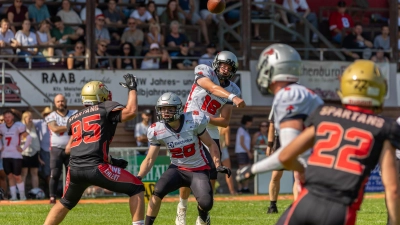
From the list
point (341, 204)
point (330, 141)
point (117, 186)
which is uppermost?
point (330, 141)

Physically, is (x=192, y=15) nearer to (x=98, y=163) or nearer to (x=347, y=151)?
(x=98, y=163)

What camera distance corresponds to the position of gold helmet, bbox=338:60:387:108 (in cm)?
524

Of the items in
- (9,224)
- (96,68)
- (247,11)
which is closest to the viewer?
(9,224)

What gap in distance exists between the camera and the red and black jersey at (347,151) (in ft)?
16.8

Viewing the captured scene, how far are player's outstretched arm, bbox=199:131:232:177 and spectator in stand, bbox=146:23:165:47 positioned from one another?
31.3ft

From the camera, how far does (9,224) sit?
35.2 feet

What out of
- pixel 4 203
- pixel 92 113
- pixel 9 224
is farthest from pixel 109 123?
pixel 4 203

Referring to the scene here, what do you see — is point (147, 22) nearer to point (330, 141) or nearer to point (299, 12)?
point (299, 12)

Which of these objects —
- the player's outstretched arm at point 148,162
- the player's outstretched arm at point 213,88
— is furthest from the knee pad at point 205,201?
the player's outstretched arm at point 213,88

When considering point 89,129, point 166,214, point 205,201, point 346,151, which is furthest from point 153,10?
point 346,151

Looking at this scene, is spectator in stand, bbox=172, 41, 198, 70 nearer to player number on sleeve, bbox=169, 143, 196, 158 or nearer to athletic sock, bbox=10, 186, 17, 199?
athletic sock, bbox=10, 186, 17, 199

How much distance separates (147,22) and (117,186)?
1147 centimetres

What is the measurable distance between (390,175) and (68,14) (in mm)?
14245

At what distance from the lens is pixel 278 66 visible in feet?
18.9
